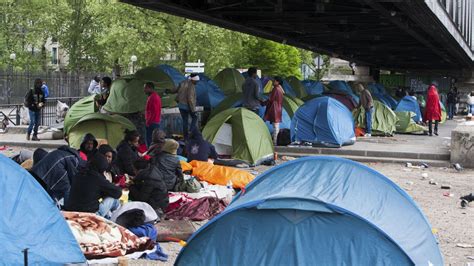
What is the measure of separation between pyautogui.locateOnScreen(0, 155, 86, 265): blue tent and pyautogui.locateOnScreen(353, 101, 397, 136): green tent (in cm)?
1802

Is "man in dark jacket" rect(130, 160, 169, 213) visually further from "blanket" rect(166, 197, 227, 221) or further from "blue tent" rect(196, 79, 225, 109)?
"blue tent" rect(196, 79, 225, 109)

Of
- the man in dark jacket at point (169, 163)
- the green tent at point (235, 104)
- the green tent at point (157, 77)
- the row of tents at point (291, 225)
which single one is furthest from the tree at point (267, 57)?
the row of tents at point (291, 225)

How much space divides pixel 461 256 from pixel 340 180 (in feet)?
10.1

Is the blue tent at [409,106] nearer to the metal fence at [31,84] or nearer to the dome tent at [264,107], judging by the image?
the dome tent at [264,107]

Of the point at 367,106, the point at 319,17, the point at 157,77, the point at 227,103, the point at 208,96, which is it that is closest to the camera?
the point at 227,103

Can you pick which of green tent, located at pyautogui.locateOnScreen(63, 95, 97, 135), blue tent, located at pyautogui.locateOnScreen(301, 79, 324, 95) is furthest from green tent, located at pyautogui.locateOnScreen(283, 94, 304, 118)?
blue tent, located at pyautogui.locateOnScreen(301, 79, 324, 95)

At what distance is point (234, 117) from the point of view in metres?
17.0

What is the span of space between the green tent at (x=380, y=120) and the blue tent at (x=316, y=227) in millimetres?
17374

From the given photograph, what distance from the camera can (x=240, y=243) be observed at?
677 centimetres

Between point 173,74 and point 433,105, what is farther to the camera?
point 433,105

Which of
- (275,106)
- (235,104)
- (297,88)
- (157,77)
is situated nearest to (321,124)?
(275,106)

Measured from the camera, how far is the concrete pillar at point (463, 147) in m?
17.8

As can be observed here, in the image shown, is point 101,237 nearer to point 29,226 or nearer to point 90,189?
point 90,189

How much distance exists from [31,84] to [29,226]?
95.7 ft
